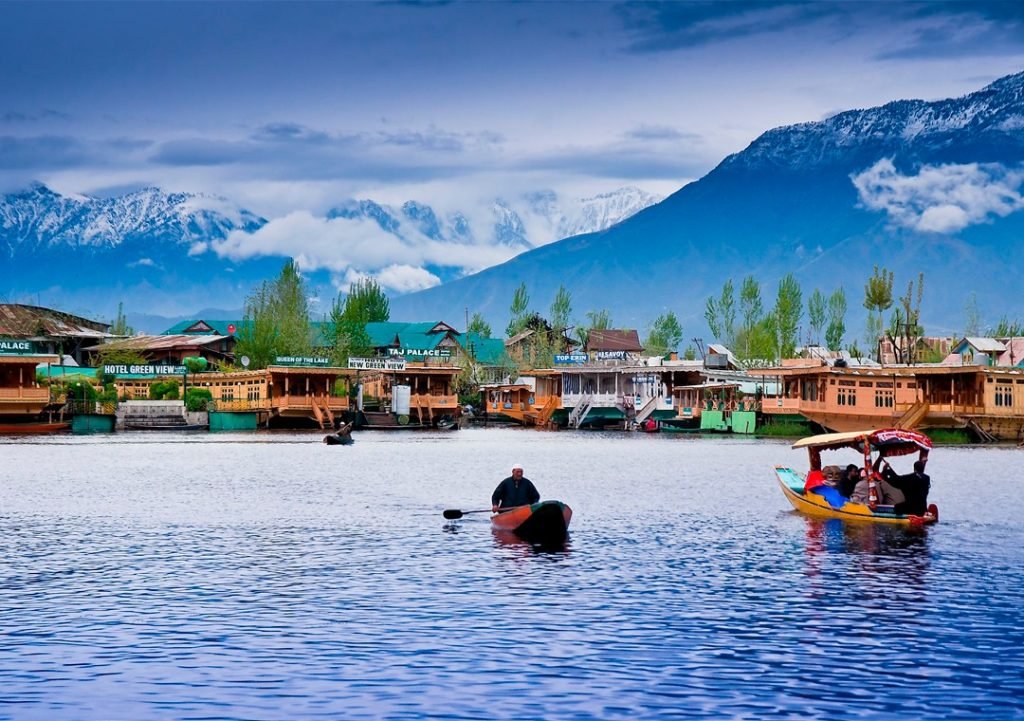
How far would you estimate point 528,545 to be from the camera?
33969 millimetres

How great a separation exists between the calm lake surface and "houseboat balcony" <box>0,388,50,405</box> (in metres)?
53.8

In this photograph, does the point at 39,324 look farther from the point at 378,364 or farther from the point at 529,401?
the point at 529,401

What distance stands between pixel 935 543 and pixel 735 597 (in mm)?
10488

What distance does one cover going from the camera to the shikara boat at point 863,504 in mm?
Answer: 37469

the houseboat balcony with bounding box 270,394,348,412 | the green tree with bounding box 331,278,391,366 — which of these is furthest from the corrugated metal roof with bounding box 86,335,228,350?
the houseboat balcony with bounding box 270,394,348,412

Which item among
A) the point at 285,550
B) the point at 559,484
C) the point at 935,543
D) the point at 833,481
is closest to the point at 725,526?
the point at 833,481

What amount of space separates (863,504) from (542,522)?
945cm

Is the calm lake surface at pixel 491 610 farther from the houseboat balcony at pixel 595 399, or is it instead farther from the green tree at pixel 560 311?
the green tree at pixel 560 311

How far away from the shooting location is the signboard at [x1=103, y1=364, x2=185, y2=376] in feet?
376

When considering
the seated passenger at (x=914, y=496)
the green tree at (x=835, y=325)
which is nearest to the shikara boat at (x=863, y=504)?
the seated passenger at (x=914, y=496)

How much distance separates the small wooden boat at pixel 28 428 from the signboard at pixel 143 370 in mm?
11638

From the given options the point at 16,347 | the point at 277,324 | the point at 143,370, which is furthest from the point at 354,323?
the point at 16,347

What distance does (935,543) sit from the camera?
34594 mm

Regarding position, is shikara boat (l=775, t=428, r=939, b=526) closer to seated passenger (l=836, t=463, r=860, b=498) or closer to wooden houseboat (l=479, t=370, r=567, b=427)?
seated passenger (l=836, t=463, r=860, b=498)
